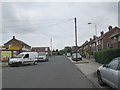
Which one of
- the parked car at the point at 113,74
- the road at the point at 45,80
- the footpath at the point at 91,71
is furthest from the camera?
the footpath at the point at 91,71

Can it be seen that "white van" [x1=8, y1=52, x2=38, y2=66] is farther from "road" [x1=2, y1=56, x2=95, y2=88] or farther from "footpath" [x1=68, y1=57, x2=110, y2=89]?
"road" [x1=2, y1=56, x2=95, y2=88]

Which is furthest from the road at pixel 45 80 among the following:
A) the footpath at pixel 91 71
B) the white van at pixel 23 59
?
the white van at pixel 23 59

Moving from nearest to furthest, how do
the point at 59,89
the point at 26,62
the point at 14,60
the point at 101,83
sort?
the point at 59,89, the point at 101,83, the point at 14,60, the point at 26,62

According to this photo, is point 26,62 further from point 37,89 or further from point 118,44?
point 37,89

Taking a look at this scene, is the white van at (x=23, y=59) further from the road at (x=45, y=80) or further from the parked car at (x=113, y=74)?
the parked car at (x=113, y=74)

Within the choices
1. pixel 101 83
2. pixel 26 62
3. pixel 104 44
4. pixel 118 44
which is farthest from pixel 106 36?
pixel 101 83

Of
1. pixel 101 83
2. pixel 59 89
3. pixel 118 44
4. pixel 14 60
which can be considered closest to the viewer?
pixel 59 89

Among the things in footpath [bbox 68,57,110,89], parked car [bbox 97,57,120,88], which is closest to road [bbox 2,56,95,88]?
footpath [bbox 68,57,110,89]

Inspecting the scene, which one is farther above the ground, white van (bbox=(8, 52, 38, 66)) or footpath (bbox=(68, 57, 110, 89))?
white van (bbox=(8, 52, 38, 66))

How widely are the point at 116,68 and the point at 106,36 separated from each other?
169 feet

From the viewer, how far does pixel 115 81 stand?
7977 mm

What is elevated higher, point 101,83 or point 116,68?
point 116,68

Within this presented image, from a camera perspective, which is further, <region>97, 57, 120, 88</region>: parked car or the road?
the road

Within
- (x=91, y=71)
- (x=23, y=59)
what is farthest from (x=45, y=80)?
(x=23, y=59)
